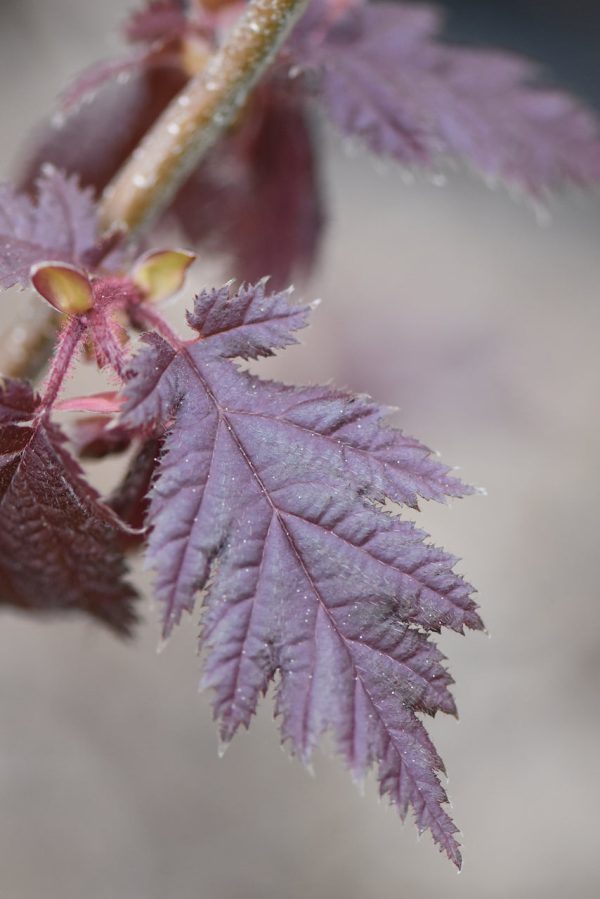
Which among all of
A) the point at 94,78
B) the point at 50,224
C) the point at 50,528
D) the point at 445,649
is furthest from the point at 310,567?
the point at 445,649

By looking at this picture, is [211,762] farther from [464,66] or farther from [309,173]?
[464,66]

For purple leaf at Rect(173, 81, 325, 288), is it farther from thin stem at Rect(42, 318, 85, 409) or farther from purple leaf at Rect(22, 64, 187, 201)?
thin stem at Rect(42, 318, 85, 409)

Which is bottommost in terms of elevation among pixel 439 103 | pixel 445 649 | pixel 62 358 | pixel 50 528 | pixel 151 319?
pixel 50 528

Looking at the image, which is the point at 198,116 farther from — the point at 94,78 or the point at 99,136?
the point at 99,136

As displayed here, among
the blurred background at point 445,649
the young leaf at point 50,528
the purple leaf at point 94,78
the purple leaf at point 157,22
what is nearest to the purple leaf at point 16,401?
the young leaf at point 50,528

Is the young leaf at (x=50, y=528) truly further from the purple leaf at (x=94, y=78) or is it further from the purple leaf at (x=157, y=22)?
the purple leaf at (x=157, y=22)

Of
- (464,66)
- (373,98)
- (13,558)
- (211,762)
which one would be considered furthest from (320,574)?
(211,762)
